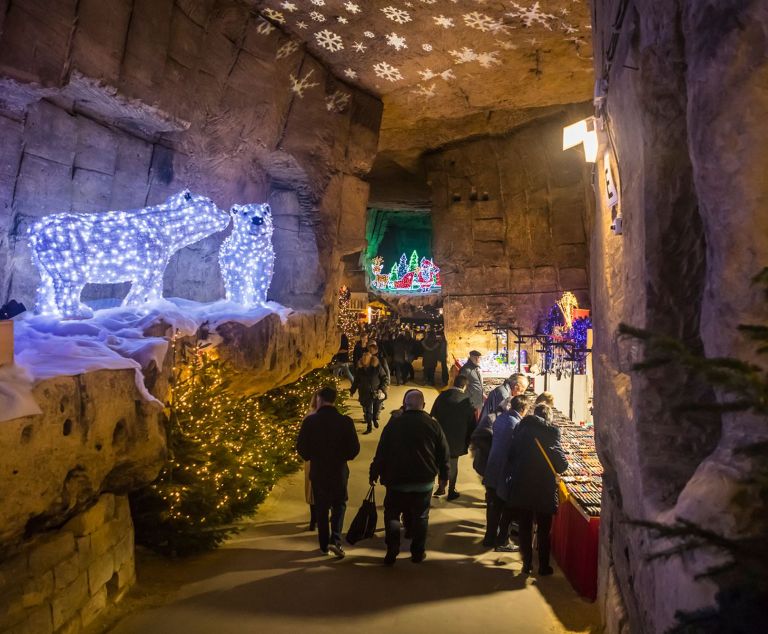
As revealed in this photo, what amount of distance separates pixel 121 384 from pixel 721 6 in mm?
3869

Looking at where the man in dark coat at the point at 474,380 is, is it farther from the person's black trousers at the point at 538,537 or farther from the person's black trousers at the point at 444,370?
the person's black trousers at the point at 444,370

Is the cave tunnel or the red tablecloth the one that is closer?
the cave tunnel

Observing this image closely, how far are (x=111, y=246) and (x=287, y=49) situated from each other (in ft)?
14.9

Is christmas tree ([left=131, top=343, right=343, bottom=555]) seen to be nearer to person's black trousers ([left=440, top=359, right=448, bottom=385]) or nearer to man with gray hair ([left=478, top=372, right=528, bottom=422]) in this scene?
man with gray hair ([left=478, top=372, right=528, bottom=422])

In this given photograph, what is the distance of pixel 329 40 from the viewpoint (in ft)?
27.9

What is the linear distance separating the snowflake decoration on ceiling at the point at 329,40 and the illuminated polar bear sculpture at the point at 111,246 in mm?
3577

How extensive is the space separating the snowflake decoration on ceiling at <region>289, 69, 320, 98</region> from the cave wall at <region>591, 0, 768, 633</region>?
5892 mm

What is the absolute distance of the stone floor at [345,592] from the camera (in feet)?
12.0

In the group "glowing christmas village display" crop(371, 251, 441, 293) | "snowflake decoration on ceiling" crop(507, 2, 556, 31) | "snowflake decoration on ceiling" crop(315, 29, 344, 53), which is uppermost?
"snowflake decoration on ceiling" crop(507, 2, 556, 31)

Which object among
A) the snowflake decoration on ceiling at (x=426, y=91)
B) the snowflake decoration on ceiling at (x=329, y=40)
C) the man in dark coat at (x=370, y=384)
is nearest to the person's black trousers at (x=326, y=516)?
the man in dark coat at (x=370, y=384)

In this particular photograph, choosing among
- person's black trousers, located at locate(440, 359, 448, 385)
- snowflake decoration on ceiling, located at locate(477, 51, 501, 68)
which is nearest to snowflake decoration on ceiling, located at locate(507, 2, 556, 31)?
snowflake decoration on ceiling, located at locate(477, 51, 501, 68)

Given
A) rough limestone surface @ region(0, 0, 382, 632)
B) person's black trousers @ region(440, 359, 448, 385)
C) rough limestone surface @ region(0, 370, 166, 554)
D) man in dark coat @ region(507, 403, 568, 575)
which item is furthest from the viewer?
person's black trousers @ region(440, 359, 448, 385)

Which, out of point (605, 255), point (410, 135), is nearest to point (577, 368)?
point (605, 255)

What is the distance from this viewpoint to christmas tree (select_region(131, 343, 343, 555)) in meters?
4.64
